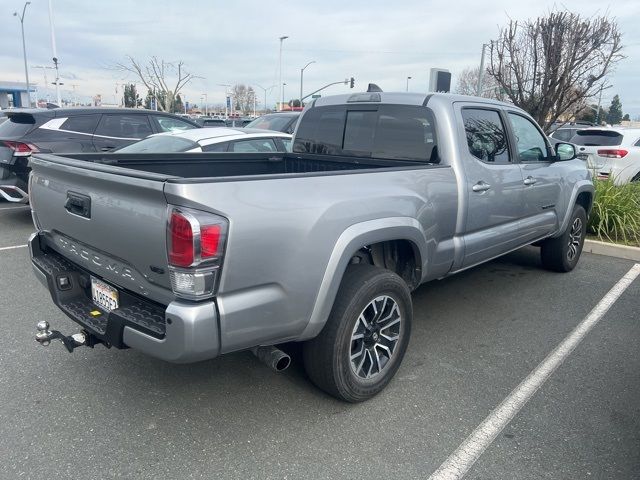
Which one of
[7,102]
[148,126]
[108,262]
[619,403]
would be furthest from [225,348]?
[7,102]

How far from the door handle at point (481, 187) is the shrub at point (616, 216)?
4.22 metres

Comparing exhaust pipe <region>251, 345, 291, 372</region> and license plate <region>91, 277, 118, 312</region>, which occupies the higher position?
license plate <region>91, 277, 118, 312</region>

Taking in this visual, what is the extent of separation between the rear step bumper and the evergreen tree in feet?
245

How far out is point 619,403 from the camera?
3.12 metres

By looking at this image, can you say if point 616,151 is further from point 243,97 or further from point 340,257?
point 243,97

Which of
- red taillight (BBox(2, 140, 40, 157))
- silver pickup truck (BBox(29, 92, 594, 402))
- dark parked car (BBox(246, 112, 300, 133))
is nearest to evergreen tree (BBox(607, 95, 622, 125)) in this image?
dark parked car (BBox(246, 112, 300, 133))

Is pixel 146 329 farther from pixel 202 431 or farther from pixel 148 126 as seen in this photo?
pixel 148 126

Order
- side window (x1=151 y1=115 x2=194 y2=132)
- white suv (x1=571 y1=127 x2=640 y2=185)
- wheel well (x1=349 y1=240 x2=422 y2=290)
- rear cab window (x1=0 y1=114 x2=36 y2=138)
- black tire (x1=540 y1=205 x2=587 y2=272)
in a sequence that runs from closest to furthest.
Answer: wheel well (x1=349 y1=240 x2=422 y2=290) → black tire (x1=540 y1=205 x2=587 y2=272) → rear cab window (x1=0 y1=114 x2=36 y2=138) → side window (x1=151 y1=115 x2=194 y2=132) → white suv (x1=571 y1=127 x2=640 y2=185)

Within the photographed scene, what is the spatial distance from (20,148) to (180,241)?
609cm

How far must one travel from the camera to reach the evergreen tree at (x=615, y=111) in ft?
216

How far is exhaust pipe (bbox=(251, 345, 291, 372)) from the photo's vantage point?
265cm

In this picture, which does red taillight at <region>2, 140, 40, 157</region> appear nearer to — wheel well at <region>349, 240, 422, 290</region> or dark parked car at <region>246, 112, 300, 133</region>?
dark parked car at <region>246, 112, 300, 133</region>

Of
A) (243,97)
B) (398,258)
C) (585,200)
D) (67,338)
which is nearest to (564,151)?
(585,200)

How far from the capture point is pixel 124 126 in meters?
7.97
